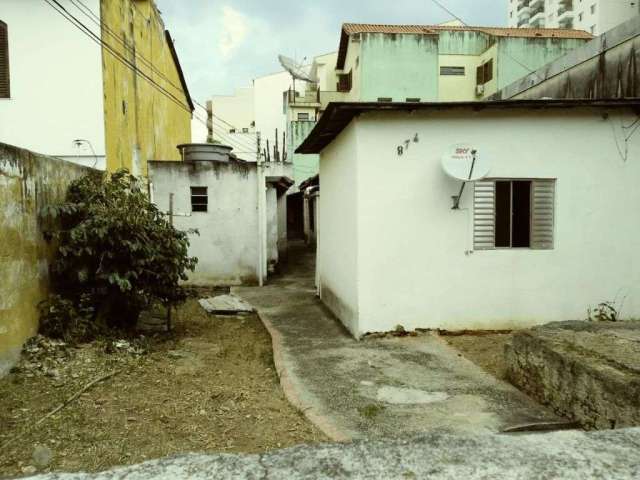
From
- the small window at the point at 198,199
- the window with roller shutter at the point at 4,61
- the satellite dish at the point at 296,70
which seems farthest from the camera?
the satellite dish at the point at 296,70

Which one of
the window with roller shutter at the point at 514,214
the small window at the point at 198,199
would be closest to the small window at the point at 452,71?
the small window at the point at 198,199

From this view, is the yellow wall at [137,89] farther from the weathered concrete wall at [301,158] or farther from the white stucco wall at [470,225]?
the weathered concrete wall at [301,158]

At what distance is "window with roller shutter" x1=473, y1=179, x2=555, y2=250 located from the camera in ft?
24.2

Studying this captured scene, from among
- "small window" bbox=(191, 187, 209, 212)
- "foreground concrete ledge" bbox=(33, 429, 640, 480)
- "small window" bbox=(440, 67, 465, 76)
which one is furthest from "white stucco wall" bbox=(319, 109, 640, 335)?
"small window" bbox=(440, 67, 465, 76)

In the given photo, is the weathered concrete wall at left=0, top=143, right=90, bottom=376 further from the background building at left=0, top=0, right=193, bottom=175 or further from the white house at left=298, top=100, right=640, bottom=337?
the background building at left=0, top=0, right=193, bottom=175

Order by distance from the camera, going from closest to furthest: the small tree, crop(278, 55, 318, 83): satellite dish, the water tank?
the small tree, the water tank, crop(278, 55, 318, 83): satellite dish

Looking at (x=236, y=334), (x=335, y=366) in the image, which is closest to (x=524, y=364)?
(x=335, y=366)

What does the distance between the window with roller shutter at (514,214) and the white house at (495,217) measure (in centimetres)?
2

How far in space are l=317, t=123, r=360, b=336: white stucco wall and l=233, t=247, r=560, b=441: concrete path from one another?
0.66 m

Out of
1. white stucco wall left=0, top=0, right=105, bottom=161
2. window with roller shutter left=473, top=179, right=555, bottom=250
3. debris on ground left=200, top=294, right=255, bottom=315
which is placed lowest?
debris on ground left=200, top=294, right=255, bottom=315

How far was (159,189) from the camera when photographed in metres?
13.0

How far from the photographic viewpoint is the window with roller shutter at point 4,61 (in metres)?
10.4

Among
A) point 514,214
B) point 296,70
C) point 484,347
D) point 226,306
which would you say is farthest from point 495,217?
point 296,70

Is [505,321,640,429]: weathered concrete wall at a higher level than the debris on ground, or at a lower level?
higher
